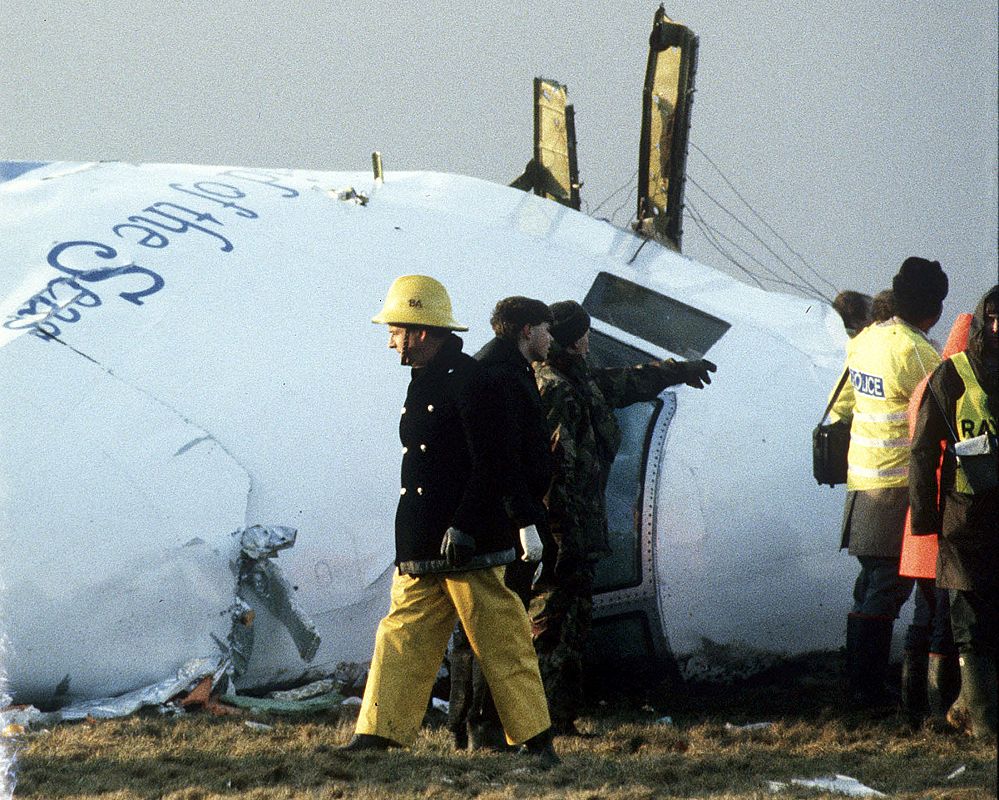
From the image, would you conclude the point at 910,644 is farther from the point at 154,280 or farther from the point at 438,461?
the point at 154,280

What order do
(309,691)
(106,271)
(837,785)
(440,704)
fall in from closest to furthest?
(837,785), (309,691), (440,704), (106,271)

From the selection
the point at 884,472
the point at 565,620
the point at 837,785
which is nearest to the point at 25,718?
the point at 565,620

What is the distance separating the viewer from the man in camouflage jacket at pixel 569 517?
6.77 m

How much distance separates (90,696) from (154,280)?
202 centimetres

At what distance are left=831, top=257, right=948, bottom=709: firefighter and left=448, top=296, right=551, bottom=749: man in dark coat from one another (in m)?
1.64

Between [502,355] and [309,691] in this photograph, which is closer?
[502,355]

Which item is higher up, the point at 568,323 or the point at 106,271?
the point at 106,271

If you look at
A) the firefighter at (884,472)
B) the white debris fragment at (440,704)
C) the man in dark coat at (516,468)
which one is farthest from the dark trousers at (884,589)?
the white debris fragment at (440,704)

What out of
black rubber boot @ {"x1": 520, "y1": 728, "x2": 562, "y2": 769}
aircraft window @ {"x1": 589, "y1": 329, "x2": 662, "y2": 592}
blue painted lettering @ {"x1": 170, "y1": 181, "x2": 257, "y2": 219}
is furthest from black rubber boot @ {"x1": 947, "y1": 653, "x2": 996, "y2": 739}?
blue painted lettering @ {"x1": 170, "y1": 181, "x2": 257, "y2": 219}

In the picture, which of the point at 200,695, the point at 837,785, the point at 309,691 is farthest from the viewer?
the point at 309,691

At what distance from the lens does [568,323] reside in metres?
7.11

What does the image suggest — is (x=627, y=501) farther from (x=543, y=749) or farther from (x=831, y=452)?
(x=543, y=749)

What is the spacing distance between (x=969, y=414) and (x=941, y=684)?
129cm

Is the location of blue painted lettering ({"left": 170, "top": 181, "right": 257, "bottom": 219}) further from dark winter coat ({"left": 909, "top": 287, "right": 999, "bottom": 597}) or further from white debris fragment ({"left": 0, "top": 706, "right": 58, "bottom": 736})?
dark winter coat ({"left": 909, "top": 287, "right": 999, "bottom": 597})
